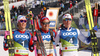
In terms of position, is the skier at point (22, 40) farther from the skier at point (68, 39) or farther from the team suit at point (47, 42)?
the skier at point (68, 39)

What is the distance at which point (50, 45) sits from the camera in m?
6.74

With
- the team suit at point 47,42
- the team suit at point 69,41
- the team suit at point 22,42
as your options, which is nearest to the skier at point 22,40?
the team suit at point 22,42

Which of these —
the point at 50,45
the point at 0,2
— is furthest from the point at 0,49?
the point at 0,2

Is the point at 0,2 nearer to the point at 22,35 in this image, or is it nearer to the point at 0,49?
the point at 0,49

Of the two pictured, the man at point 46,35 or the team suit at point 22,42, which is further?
the man at point 46,35

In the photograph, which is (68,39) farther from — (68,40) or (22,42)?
(22,42)

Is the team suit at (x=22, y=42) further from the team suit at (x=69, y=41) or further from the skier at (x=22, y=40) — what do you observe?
the team suit at (x=69, y=41)

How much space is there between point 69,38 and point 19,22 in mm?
1456

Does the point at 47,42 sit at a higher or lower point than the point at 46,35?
lower

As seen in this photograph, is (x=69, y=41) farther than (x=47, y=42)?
No

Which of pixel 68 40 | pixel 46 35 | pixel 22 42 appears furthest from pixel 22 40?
pixel 68 40

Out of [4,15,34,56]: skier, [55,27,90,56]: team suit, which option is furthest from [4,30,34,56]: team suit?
[55,27,90,56]: team suit

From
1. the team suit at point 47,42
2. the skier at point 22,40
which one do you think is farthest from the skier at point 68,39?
the skier at point 22,40

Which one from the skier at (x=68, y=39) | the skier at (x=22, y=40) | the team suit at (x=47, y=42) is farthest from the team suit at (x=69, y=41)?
the skier at (x=22, y=40)
